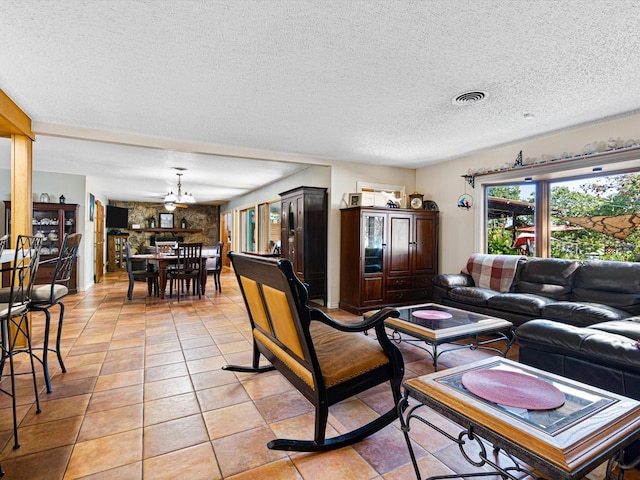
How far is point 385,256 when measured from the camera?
4.86 meters

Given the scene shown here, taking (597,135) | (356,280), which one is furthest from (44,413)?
(597,135)

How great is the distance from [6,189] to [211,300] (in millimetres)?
4274

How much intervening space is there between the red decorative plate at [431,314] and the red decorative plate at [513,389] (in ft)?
4.54

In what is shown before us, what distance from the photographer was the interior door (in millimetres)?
7988

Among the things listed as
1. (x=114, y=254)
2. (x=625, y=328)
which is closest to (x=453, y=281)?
(x=625, y=328)

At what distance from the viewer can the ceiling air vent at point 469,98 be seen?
108 inches

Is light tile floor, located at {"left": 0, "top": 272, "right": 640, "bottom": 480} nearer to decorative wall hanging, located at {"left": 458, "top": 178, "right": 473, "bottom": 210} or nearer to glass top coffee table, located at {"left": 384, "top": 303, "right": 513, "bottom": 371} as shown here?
glass top coffee table, located at {"left": 384, "top": 303, "right": 513, "bottom": 371}

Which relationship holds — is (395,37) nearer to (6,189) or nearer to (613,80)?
(613,80)

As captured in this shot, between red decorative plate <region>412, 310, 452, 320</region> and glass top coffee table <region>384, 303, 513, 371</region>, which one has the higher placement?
red decorative plate <region>412, 310, 452, 320</region>

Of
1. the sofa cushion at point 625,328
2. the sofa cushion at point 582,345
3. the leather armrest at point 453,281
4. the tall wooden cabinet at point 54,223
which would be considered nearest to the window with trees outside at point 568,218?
the leather armrest at point 453,281

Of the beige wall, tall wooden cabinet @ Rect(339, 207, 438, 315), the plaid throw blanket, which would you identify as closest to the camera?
the beige wall

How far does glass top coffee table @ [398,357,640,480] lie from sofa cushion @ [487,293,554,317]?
1.99m

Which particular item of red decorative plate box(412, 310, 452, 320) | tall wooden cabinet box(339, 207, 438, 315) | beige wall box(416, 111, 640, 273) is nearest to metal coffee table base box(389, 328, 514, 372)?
red decorative plate box(412, 310, 452, 320)

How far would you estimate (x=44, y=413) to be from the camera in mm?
2041
